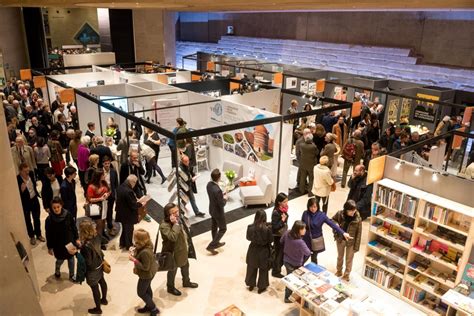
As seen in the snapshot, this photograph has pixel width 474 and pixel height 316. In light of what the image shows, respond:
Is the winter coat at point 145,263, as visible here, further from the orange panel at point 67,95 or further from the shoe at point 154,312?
the orange panel at point 67,95

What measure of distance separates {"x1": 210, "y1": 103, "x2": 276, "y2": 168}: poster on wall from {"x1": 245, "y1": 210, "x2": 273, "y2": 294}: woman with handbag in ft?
9.19

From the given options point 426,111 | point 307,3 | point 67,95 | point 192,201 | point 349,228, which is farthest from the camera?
point 426,111

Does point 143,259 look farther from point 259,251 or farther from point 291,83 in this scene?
point 291,83

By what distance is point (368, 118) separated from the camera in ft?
32.4

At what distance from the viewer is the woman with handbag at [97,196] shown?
→ 581 cm

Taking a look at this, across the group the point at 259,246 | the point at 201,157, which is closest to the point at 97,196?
the point at 259,246

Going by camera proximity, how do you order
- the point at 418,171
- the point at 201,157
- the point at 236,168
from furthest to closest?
1. the point at 201,157
2. the point at 236,168
3. the point at 418,171

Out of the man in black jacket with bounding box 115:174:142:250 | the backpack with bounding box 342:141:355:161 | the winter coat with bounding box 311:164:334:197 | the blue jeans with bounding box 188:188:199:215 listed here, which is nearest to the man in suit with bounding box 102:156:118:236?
the man in black jacket with bounding box 115:174:142:250

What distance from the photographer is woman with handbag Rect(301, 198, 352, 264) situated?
505 cm

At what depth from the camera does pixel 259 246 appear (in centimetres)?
490

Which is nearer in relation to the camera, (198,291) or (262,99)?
(198,291)

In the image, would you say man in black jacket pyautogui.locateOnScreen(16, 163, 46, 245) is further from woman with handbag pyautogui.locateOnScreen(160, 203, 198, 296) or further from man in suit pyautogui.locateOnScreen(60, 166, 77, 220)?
woman with handbag pyautogui.locateOnScreen(160, 203, 198, 296)

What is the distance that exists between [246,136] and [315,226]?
131 inches

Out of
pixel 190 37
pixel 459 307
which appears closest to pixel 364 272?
pixel 459 307
